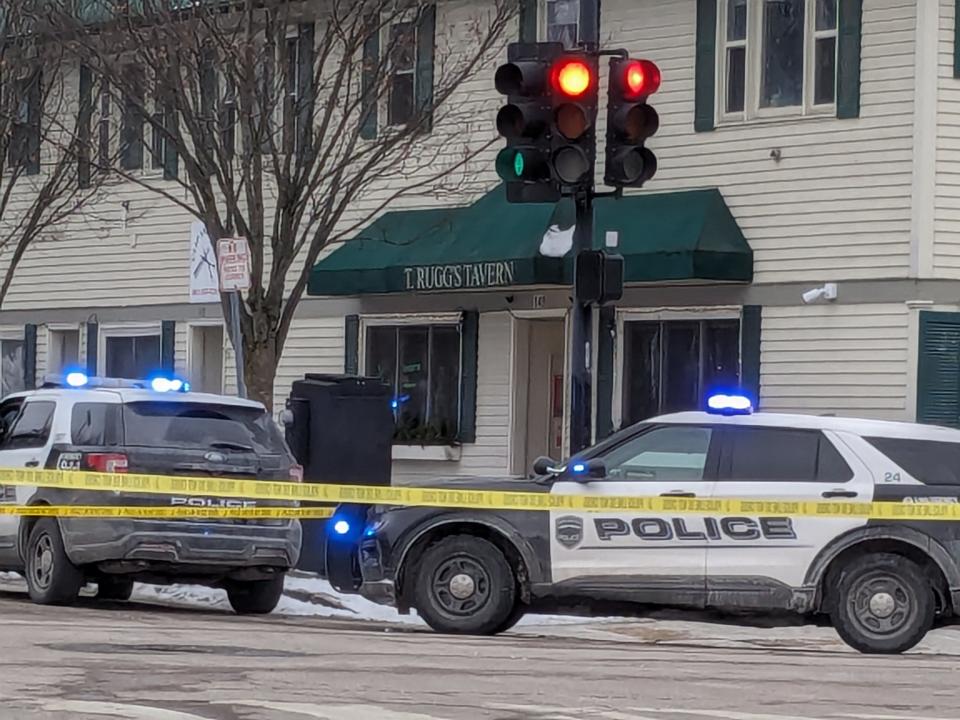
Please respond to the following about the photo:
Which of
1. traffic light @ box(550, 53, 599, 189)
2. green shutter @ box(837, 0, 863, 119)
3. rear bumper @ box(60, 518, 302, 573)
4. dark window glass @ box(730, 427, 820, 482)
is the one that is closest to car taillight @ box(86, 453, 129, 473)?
rear bumper @ box(60, 518, 302, 573)

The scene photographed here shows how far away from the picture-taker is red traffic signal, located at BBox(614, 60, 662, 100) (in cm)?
1345

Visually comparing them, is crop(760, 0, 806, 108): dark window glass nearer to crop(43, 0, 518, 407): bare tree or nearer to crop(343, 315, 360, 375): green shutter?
crop(43, 0, 518, 407): bare tree

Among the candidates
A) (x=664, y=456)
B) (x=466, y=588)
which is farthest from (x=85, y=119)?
(x=664, y=456)

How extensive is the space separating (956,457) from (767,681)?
12.0ft

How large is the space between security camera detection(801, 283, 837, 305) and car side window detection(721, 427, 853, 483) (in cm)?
693

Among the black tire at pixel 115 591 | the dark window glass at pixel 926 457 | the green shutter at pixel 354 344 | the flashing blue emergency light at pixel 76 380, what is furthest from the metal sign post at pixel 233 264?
the green shutter at pixel 354 344

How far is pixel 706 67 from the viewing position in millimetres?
21250

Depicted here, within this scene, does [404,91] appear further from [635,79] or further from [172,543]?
[172,543]

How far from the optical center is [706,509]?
43.3 feet

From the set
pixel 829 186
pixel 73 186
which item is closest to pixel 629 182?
pixel 829 186

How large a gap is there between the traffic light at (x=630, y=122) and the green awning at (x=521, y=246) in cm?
637

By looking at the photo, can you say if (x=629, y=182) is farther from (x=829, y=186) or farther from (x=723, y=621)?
(x=829, y=186)

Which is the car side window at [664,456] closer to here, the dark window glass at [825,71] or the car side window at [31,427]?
the car side window at [31,427]

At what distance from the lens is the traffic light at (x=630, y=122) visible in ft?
44.1
